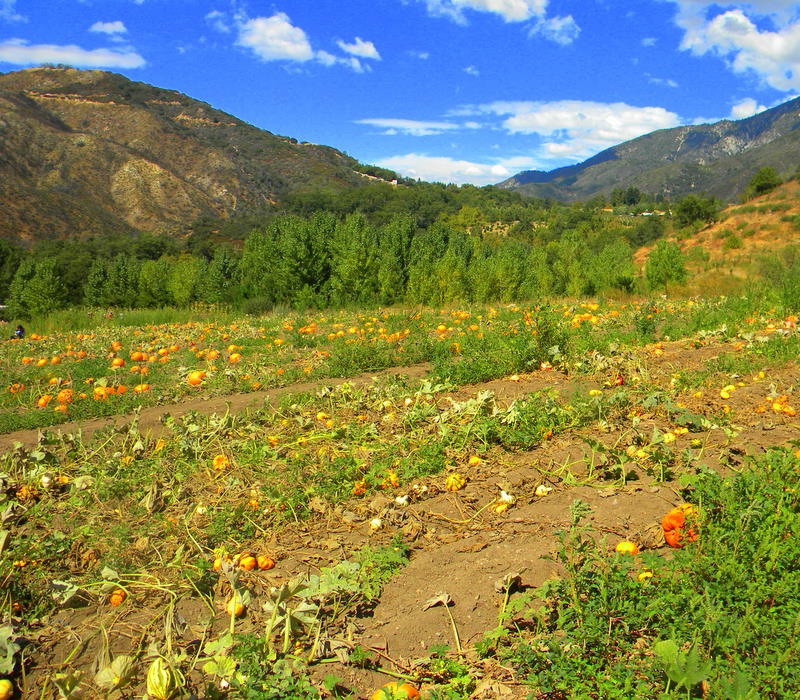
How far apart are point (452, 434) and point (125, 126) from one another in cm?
11147

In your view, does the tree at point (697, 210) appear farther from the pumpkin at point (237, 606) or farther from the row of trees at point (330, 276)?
the pumpkin at point (237, 606)

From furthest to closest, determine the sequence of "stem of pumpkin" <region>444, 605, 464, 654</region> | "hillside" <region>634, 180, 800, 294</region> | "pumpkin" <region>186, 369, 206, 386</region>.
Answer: "hillside" <region>634, 180, 800, 294</region> < "pumpkin" <region>186, 369, 206, 386</region> < "stem of pumpkin" <region>444, 605, 464, 654</region>

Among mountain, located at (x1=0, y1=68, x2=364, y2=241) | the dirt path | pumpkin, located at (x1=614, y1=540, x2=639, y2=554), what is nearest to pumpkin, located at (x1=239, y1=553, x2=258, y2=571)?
pumpkin, located at (x1=614, y1=540, x2=639, y2=554)

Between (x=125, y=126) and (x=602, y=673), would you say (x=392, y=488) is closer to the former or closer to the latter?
(x=602, y=673)

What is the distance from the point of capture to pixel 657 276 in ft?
67.5

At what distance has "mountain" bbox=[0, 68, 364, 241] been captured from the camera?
69.2 metres

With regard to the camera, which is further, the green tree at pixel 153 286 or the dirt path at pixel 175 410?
the green tree at pixel 153 286

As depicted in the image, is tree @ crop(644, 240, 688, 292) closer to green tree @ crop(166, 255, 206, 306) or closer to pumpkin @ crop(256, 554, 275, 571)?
pumpkin @ crop(256, 554, 275, 571)

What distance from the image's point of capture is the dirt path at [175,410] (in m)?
5.45

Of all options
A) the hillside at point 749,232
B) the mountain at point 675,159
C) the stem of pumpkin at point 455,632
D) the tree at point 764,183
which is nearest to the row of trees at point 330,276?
the hillside at point 749,232

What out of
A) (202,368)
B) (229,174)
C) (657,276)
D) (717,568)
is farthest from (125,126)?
(717,568)

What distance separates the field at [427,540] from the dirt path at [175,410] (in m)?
0.06

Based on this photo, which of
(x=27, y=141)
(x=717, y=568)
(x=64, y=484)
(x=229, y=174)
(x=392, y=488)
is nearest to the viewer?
(x=717, y=568)

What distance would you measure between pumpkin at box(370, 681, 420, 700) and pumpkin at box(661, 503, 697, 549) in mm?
1413
